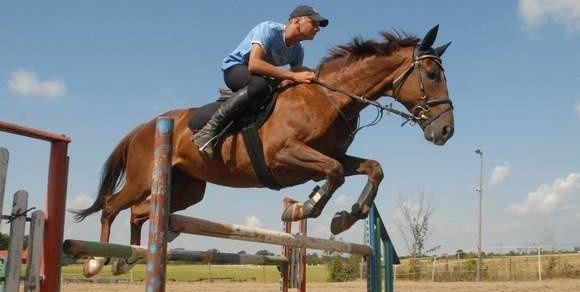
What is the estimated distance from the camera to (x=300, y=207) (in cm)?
454

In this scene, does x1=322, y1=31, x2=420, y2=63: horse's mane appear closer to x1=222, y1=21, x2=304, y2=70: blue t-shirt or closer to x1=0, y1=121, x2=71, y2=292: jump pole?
x1=222, y1=21, x2=304, y2=70: blue t-shirt

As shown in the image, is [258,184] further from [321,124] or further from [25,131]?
[25,131]

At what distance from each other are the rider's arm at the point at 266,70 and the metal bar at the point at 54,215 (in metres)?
2.25

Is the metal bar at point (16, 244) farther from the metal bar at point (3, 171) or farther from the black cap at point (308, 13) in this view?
the black cap at point (308, 13)

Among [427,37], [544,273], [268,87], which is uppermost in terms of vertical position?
[427,37]

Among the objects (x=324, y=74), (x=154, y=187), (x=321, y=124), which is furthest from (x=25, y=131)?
(x=324, y=74)

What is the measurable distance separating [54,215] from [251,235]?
1.68 meters

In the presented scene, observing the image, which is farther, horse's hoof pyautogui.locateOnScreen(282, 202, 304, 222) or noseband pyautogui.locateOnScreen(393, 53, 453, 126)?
noseband pyautogui.locateOnScreen(393, 53, 453, 126)

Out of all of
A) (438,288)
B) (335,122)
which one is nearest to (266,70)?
(335,122)

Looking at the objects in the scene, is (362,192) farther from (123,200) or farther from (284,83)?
(123,200)

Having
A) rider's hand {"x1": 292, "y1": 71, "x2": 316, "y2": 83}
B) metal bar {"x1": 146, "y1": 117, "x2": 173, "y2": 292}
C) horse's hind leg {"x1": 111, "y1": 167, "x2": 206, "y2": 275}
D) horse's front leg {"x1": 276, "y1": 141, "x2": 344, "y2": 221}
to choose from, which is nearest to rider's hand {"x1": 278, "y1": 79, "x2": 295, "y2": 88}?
rider's hand {"x1": 292, "y1": 71, "x2": 316, "y2": 83}

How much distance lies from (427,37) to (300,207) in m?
1.65

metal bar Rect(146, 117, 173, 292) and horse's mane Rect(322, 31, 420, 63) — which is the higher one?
horse's mane Rect(322, 31, 420, 63)

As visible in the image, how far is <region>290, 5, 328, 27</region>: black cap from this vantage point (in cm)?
510
